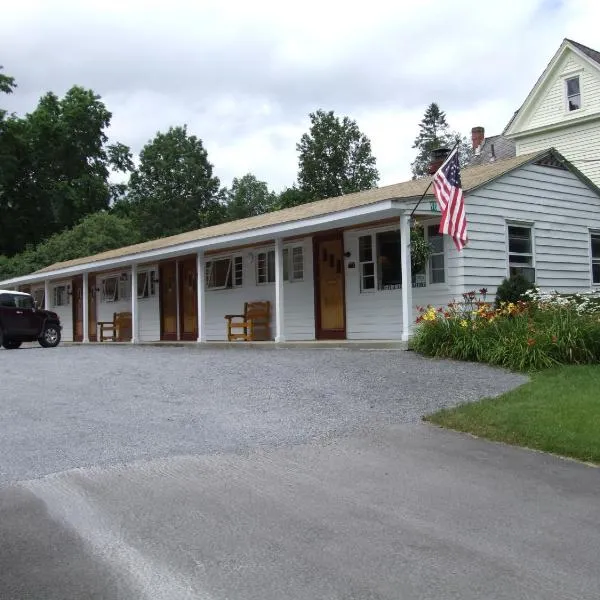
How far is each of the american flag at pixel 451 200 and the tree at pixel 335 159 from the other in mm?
46838

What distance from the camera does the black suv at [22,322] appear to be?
61.4ft

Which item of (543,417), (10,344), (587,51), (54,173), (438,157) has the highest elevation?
(54,173)

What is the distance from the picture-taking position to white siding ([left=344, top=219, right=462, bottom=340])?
13586 mm

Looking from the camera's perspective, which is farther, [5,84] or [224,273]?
[5,84]

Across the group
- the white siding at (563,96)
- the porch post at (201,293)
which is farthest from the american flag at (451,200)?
the white siding at (563,96)

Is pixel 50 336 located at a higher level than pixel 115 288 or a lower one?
lower

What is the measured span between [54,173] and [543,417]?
158ft

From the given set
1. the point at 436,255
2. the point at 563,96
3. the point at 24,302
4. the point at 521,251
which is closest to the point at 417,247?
the point at 436,255

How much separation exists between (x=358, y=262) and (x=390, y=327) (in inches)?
66.3

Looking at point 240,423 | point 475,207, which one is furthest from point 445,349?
point 240,423

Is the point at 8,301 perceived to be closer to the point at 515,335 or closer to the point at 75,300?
the point at 75,300

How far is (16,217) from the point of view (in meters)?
48.9

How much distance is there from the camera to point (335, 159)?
5984 cm

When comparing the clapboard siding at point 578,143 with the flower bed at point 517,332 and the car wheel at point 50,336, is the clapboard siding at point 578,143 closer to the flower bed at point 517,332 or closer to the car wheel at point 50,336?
the flower bed at point 517,332
